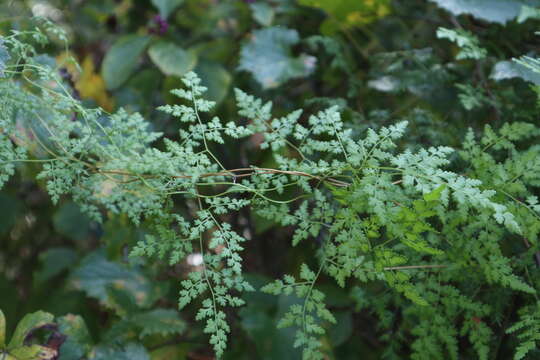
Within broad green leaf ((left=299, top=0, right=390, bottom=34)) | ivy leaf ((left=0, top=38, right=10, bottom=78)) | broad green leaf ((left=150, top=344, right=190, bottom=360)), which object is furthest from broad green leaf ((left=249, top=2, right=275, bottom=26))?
broad green leaf ((left=150, top=344, right=190, bottom=360))

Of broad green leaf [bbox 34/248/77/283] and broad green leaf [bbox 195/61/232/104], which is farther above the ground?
broad green leaf [bbox 195/61/232/104]

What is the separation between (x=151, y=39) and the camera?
4.93ft

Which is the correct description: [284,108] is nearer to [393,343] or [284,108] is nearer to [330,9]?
[330,9]

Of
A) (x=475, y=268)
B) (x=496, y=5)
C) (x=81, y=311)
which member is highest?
(x=496, y=5)

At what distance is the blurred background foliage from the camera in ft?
3.77

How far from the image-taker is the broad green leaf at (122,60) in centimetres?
145

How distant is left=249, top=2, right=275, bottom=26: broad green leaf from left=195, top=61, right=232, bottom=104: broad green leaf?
18 cm

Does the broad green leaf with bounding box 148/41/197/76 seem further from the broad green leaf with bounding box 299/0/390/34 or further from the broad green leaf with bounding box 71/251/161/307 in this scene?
the broad green leaf with bounding box 71/251/161/307

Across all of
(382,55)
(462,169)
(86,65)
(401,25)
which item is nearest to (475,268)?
(462,169)

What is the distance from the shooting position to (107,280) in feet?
4.61

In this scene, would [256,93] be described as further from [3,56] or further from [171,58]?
[3,56]

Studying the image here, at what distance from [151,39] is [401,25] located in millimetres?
768

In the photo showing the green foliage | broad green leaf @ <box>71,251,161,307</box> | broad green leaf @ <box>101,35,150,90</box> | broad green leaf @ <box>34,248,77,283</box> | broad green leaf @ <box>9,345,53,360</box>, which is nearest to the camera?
the green foliage

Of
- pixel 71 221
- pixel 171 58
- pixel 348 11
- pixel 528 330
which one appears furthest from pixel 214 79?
pixel 528 330
